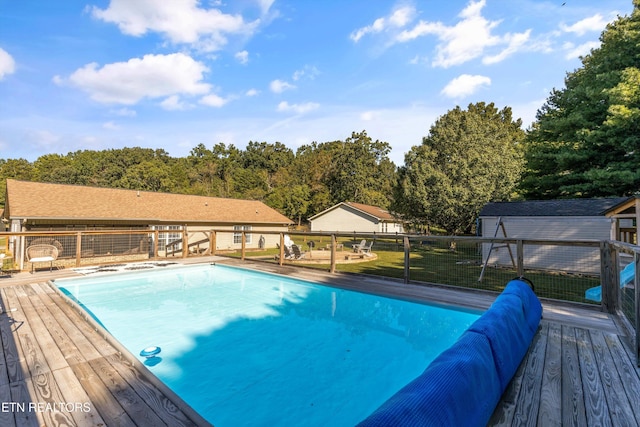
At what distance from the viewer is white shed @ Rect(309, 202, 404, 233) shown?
26469 mm

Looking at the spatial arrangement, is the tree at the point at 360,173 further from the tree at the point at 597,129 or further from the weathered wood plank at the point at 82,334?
the weathered wood plank at the point at 82,334

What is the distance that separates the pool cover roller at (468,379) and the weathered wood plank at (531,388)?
107mm

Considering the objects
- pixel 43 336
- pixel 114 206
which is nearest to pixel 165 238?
pixel 114 206

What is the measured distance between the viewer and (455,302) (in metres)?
5.48

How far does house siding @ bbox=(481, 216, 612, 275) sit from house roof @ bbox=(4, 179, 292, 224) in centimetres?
1346

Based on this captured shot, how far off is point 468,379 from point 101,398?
9.16 ft

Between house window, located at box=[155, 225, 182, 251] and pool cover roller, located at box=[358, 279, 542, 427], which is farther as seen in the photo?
house window, located at box=[155, 225, 182, 251]

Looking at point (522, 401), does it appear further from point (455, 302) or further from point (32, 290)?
point (32, 290)

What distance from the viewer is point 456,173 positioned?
62.5 feet

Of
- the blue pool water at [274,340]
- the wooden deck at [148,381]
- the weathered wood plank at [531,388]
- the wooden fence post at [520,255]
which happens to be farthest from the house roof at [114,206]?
the weathered wood plank at [531,388]

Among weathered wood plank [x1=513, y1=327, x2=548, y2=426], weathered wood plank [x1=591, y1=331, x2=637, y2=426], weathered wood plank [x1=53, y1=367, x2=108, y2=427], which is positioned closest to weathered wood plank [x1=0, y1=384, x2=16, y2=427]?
weathered wood plank [x1=53, y1=367, x2=108, y2=427]

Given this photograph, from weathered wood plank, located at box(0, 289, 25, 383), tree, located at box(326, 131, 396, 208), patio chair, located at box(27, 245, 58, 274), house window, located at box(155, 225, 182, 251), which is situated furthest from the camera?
tree, located at box(326, 131, 396, 208)

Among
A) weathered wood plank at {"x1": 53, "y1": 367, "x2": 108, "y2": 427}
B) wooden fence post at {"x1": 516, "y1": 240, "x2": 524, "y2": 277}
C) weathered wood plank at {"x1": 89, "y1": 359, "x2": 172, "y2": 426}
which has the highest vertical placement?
wooden fence post at {"x1": 516, "y1": 240, "x2": 524, "y2": 277}

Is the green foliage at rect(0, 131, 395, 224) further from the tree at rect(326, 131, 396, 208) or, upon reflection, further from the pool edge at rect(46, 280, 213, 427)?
the pool edge at rect(46, 280, 213, 427)
